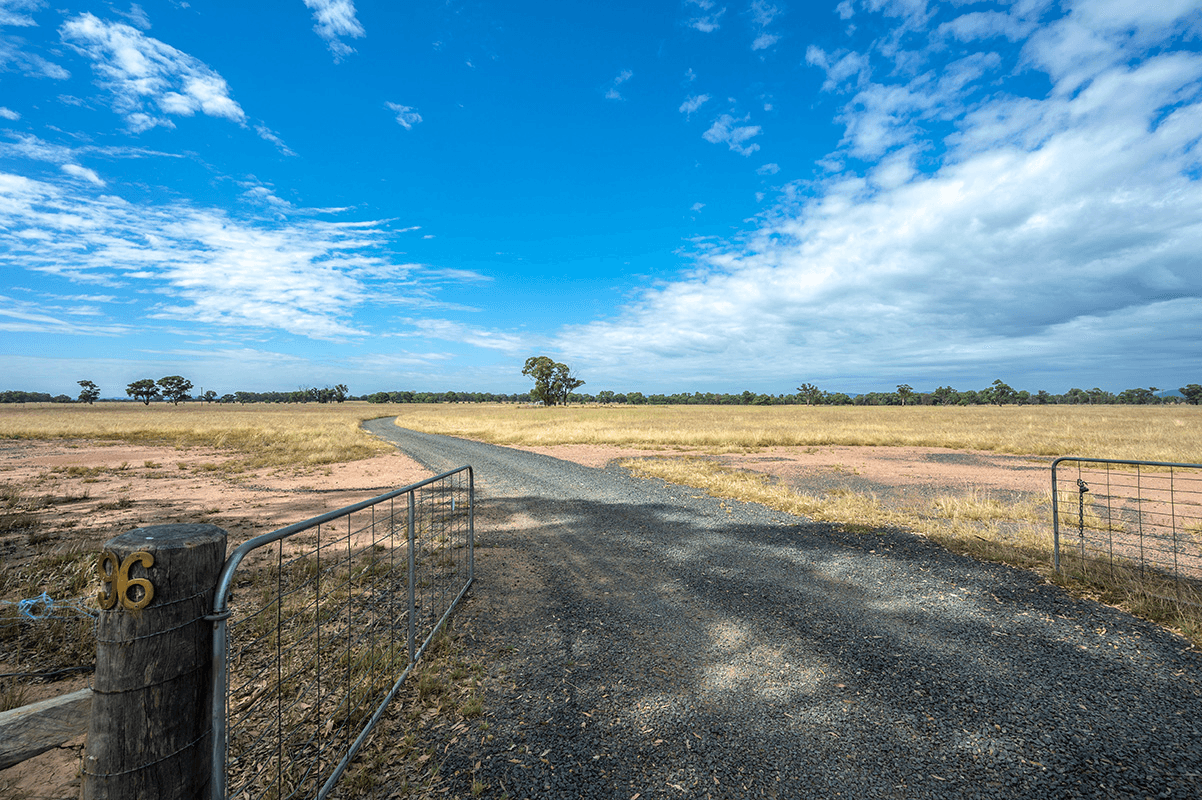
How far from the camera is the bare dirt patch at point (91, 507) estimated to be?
4410mm

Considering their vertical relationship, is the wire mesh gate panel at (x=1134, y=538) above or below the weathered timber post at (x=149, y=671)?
below

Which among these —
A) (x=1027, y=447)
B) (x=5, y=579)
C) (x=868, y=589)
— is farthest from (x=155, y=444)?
(x=1027, y=447)

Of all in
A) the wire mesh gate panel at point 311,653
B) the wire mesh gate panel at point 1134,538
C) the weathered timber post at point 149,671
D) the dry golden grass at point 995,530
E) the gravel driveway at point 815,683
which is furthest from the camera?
the wire mesh gate panel at point 1134,538

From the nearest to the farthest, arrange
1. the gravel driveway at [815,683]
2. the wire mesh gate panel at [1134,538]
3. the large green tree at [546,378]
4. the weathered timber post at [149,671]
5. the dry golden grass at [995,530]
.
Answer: the weathered timber post at [149,671] < the gravel driveway at [815,683] < the dry golden grass at [995,530] < the wire mesh gate panel at [1134,538] < the large green tree at [546,378]

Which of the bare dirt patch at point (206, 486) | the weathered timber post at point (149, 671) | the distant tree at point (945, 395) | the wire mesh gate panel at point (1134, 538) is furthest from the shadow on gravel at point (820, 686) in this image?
the distant tree at point (945, 395)

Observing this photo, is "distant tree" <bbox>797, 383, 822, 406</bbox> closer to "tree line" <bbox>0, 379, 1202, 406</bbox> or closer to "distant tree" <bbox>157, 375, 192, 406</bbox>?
"tree line" <bbox>0, 379, 1202, 406</bbox>

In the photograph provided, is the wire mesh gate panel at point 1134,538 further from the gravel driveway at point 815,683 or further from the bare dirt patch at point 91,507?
the bare dirt patch at point 91,507

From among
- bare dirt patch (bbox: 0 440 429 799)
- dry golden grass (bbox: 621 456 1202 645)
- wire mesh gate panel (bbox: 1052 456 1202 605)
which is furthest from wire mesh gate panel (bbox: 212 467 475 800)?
wire mesh gate panel (bbox: 1052 456 1202 605)

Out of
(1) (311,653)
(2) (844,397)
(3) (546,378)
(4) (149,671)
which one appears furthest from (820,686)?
(2) (844,397)

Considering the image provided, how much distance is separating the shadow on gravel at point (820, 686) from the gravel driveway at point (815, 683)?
0.06 ft

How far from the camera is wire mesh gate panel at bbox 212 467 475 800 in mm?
3010

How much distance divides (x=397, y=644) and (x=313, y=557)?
174 inches

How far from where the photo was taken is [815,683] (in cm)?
416

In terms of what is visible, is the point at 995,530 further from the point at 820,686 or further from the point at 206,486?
the point at 206,486
